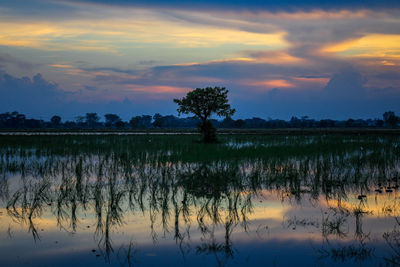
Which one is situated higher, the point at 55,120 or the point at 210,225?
the point at 55,120

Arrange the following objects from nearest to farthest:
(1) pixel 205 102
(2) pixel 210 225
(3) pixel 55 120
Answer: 1. (2) pixel 210 225
2. (1) pixel 205 102
3. (3) pixel 55 120

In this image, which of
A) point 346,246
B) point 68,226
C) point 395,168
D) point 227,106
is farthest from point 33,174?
point 227,106

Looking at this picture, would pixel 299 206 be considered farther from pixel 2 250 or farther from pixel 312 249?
pixel 2 250

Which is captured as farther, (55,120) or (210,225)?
(55,120)

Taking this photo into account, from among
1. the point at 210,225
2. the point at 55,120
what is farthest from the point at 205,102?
the point at 55,120

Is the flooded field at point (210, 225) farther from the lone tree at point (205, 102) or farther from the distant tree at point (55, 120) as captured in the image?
the distant tree at point (55, 120)

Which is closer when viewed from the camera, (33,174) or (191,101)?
(33,174)

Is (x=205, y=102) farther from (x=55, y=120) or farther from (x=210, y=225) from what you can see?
(x=55, y=120)

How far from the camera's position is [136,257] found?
257 inches

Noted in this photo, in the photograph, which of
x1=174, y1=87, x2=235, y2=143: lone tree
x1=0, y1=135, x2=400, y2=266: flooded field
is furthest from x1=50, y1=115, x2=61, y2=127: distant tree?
x1=0, y1=135, x2=400, y2=266: flooded field

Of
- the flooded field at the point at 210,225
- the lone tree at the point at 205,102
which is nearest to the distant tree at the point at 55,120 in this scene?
the lone tree at the point at 205,102

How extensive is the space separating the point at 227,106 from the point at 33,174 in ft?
102

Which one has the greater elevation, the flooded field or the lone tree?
the lone tree

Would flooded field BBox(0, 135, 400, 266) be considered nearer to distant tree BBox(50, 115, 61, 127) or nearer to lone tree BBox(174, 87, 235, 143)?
lone tree BBox(174, 87, 235, 143)
